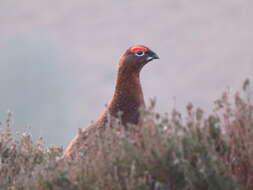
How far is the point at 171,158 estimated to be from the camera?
140 inches

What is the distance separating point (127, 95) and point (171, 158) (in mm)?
2586

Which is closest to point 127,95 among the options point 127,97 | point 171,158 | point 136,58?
point 127,97

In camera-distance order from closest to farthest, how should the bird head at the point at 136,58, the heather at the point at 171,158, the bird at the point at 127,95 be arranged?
the heather at the point at 171,158
the bird at the point at 127,95
the bird head at the point at 136,58

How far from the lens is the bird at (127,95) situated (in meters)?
5.79

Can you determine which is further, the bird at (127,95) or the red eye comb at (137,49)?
the red eye comb at (137,49)

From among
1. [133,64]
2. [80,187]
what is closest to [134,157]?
[80,187]

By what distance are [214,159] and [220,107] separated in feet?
2.19

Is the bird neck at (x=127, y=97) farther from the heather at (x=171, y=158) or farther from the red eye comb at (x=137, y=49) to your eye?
the heather at (x=171, y=158)

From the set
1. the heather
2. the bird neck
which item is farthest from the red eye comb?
the heather

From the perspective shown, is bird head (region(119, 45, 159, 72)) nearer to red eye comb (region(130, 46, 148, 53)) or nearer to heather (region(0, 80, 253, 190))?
red eye comb (region(130, 46, 148, 53))

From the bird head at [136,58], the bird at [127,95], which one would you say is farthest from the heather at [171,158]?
the bird head at [136,58]

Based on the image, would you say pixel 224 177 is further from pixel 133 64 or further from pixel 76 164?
pixel 133 64

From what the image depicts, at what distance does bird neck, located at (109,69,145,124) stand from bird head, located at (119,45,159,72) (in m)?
0.06

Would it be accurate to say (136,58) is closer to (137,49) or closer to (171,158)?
(137,49)
